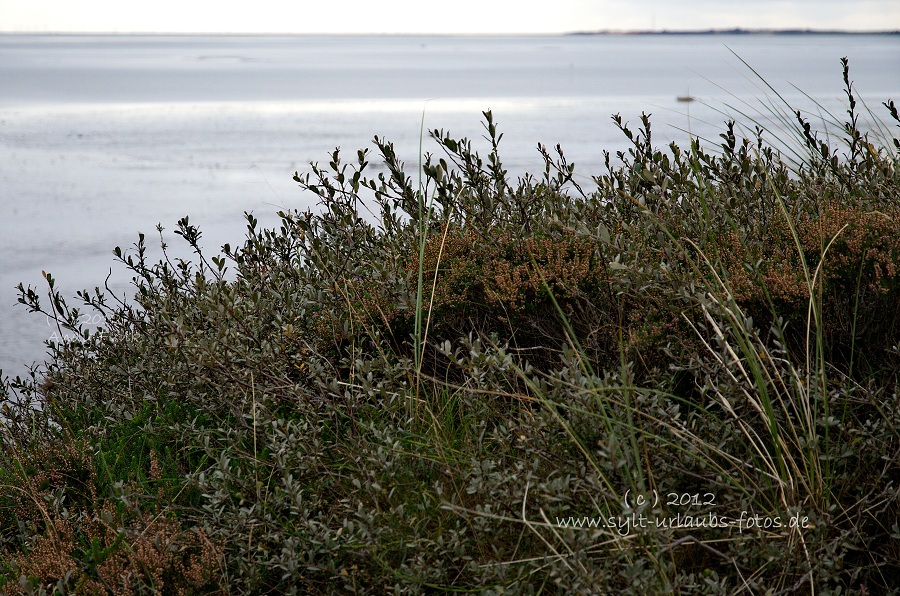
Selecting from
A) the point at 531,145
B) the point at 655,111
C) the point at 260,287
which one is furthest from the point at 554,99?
the point at 260,287

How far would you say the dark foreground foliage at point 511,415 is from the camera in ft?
7.85

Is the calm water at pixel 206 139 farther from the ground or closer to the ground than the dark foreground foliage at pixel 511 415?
farther from the ground

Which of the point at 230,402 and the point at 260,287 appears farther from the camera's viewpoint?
the point at 260,287

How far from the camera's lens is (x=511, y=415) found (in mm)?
2934

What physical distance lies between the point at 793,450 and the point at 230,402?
6.68ft

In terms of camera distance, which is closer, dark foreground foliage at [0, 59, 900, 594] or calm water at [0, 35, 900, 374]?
dark foreground foliage at [0, 59, 900, 594]

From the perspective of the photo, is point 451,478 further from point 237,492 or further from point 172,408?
point 172,408

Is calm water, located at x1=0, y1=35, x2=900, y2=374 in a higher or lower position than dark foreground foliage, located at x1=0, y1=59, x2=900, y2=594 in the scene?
higher

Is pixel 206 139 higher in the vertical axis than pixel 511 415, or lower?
higher

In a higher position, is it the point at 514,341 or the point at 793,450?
the point at 514,341

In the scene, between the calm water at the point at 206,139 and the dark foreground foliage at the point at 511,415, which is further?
the calm water at the point at 206,139

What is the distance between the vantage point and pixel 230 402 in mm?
3207

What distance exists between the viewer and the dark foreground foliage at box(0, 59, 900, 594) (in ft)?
7.85

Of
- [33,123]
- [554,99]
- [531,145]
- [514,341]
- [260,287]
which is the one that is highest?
[554,99]
